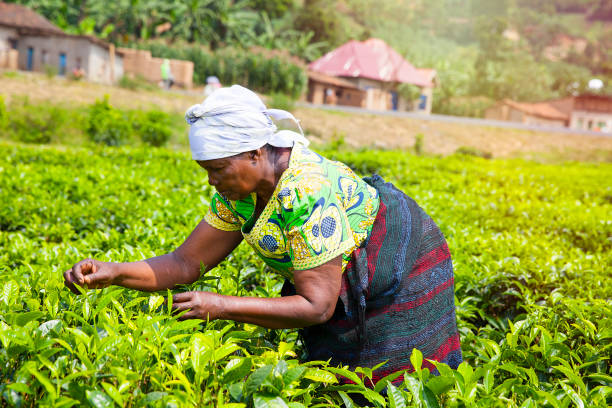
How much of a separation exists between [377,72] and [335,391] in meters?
38.5

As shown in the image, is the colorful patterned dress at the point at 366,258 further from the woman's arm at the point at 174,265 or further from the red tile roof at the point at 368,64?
the red tile roof at the point at 368,64

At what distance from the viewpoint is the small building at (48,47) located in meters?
28.3

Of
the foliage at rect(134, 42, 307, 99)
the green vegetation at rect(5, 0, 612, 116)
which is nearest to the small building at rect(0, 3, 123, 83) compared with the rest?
the green vegetation at rect(5, 0, 612, 116)

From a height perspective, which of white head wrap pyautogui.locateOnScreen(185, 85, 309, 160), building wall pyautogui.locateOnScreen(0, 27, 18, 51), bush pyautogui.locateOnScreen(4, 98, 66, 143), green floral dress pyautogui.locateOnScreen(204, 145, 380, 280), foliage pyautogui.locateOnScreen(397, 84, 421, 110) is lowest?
bush pyautogui.locateOnScreen(4, 98, 66, 143)

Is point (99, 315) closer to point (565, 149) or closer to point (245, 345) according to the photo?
point (245, 345)

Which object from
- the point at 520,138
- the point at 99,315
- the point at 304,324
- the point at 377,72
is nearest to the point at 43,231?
the point at 99,315

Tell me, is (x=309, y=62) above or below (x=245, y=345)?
above

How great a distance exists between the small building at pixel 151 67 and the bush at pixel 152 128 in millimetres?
17080

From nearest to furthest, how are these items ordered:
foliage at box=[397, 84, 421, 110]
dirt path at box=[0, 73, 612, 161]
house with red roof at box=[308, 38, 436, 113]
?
dirt path at box=[0, 73, 612, 161] → house with red roof at box=[308, 38, 436, 113] → foliage at box=[397, 84, 421, 110]

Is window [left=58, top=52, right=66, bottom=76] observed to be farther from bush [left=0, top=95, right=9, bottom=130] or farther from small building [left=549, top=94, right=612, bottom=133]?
small building [left=549, top=94, right=612, bottom=133]

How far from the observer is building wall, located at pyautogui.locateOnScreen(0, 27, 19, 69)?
88.3 ft

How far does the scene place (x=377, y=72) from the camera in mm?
38906

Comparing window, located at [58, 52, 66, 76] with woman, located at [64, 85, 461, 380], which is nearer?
woman, located at [64, 85, 461, 380]

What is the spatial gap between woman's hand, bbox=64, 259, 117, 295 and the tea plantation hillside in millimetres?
55
